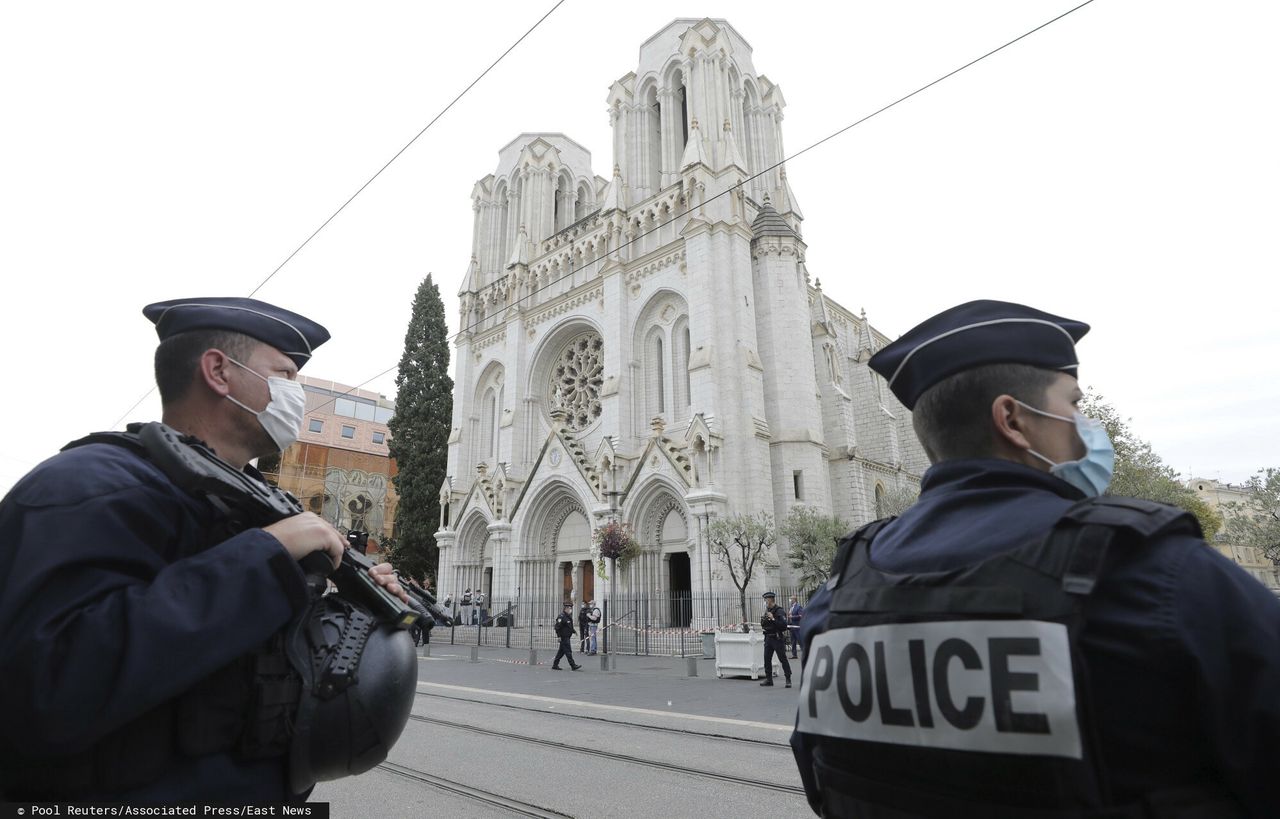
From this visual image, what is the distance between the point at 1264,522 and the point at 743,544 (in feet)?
74.2

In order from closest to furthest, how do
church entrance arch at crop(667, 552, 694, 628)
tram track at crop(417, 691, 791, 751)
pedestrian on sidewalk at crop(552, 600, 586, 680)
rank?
tram track at crop(417, 691, 791, 751), pedestrian on sidewalk at crop(552, 600, 586, 680), church entrance arch at crop(667, 552, 694, 628)

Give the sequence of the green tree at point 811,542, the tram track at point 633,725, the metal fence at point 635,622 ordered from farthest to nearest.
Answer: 1. the green tree at point 811,542
2. the metal fence at point 635,622
3. the tram track at point 633,725

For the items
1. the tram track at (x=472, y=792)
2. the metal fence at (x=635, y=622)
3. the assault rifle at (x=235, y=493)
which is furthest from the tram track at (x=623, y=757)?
the metal fence at (x=635, y=622)

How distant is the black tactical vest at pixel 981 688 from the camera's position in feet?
3.78

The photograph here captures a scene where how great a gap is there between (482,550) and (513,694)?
22.3 m

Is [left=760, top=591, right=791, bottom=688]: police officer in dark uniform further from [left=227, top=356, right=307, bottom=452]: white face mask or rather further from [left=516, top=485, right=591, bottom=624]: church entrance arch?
[left=516, top=485, right=591, bottom=624]: church entrance arch

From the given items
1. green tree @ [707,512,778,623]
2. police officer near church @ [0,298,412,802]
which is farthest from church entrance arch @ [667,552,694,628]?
police officer near church @ [0,298,412,802]

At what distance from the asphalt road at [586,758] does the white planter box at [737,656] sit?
196 cm

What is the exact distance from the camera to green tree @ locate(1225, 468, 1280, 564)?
984 inches

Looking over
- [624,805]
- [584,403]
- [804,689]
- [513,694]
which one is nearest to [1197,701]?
[804,689]

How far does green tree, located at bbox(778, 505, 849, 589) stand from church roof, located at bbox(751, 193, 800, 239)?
11808 millimetres

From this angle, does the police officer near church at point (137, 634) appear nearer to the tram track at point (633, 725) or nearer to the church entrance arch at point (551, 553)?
the tram track at point (633, 725)

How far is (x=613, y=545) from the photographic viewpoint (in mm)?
21859

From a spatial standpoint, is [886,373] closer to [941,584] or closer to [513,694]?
[941,584]
